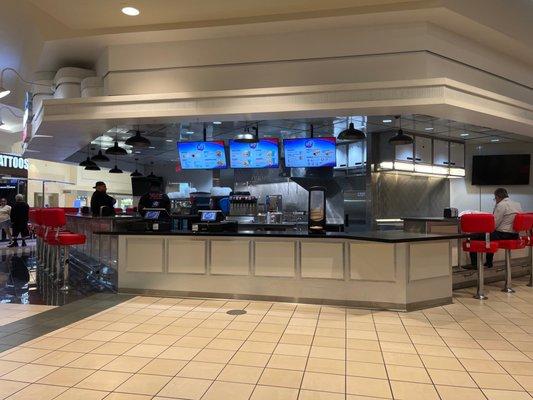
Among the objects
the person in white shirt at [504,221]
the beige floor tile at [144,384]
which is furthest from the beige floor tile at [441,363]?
the person in white shirt at [504,221]

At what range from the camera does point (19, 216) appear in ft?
40.6

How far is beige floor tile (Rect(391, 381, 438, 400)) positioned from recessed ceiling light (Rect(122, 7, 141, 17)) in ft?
16.0

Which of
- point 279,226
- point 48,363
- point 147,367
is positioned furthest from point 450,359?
point 279,226

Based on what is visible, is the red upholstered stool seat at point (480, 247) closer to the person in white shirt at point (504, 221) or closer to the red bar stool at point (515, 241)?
the red bar stool at point (515, 241)

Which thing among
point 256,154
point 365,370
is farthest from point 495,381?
point 256,154

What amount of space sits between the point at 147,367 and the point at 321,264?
108 inches

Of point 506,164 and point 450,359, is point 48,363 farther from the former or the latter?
point 506,164

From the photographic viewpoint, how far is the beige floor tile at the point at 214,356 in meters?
3.47

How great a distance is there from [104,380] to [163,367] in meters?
0.46

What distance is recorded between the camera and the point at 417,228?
22.3ft

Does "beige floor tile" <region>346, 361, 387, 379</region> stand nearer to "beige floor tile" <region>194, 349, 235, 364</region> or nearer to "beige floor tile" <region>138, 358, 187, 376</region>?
"beige floor tile" <region>194, 349, 235, 364</region>

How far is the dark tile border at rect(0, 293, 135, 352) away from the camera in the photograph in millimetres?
4051

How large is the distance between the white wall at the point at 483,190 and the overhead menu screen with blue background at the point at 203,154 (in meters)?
6.70

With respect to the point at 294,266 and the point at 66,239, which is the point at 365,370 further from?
the point at 66,239
